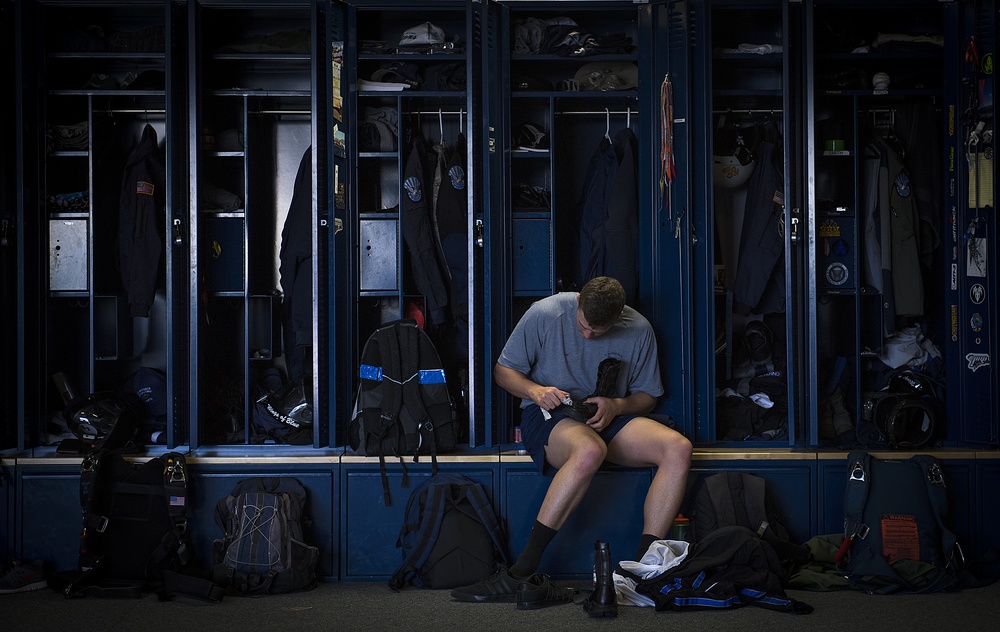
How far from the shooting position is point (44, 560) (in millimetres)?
3455

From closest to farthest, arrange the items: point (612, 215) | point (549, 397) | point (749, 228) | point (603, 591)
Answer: point (603, 591) → point (549, 397) → point (612, 215) → point (749, 228)

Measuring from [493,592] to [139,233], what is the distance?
215 centimetres

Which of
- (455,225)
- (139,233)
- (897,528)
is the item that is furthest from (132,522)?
(897,528)

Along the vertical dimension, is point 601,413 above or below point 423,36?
below

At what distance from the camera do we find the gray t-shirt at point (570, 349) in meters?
3.46

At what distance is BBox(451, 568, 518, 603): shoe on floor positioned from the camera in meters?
3.15

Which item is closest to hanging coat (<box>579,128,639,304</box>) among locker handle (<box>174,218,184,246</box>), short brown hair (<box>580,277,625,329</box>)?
short brown hair (<box>580,277,625,329</box>)

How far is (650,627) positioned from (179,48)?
292 cm

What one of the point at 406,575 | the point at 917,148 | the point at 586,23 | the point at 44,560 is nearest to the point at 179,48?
the point at 586,23

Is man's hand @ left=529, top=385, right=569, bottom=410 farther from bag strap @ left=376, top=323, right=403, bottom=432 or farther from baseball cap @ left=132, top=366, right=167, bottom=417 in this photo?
baseball cap @ left=132, top=366, right=167, bottom=417

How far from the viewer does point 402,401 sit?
3.53 meters

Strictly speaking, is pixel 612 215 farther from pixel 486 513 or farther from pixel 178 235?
pixel 178 235

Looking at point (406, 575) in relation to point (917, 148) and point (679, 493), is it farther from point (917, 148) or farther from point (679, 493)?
point (917, 148)

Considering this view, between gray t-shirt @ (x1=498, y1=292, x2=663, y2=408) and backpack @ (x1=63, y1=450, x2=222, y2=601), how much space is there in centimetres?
134
